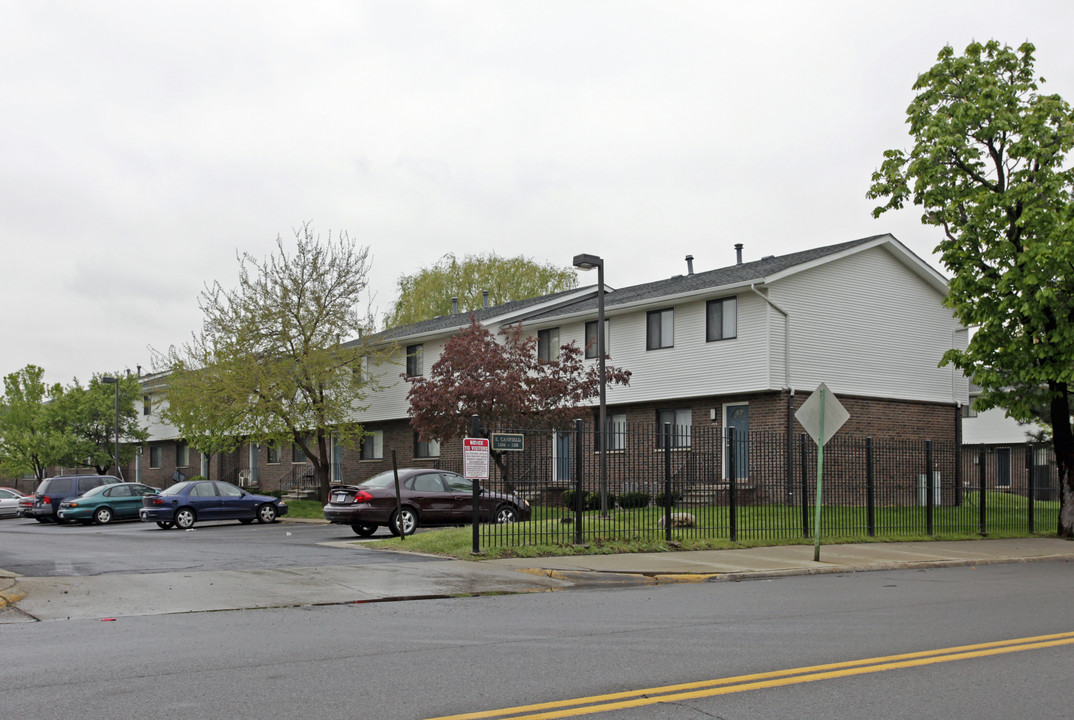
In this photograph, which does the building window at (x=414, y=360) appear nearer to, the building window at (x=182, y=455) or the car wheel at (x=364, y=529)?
the car wheel at (x=364, y=529)

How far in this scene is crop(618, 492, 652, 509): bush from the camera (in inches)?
741

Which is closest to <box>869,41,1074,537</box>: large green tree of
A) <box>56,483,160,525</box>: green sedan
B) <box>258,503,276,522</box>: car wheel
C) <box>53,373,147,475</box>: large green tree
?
<box>258,503,276,522</box>: car wheel

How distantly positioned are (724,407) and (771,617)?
761 inches

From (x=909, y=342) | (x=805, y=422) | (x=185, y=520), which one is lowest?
(x=185, y=520)

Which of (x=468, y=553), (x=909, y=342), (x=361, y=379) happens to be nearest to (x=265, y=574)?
(x=468, y=553)

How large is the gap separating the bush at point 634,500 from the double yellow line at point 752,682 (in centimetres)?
1017

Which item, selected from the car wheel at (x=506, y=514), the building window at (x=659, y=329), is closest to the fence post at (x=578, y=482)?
the car wheel at (x=506, y=514)

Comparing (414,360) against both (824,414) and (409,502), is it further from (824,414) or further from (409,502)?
(824,414)

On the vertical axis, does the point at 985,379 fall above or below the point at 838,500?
above

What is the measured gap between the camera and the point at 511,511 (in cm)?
2078

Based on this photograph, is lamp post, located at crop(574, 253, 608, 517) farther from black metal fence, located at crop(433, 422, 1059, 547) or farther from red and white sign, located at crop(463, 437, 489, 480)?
red and white sign, located at crop(463, 437, 489, 480)

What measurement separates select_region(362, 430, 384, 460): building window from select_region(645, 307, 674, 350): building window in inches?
590

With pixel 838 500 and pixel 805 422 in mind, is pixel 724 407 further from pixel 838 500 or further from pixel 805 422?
pixel 805 422

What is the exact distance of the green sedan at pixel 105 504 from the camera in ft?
102
